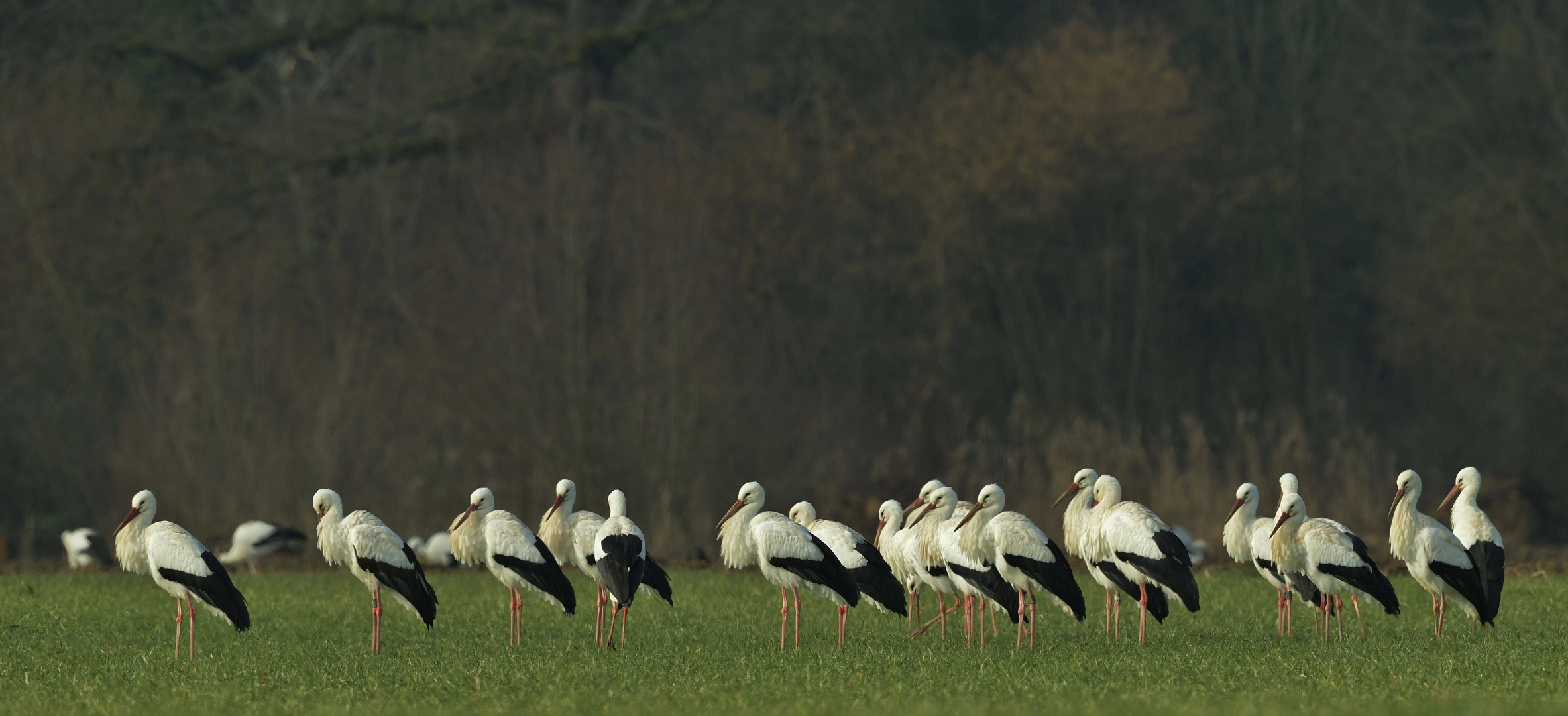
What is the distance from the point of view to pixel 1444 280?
32.5m

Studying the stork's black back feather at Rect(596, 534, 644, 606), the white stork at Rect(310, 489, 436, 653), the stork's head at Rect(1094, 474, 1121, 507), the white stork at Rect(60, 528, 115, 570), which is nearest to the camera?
the stork's black back feather at Rect(596, 534, 644, 606)

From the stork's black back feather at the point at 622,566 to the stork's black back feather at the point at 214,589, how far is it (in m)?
2.32

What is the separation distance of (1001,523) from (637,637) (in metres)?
2.77

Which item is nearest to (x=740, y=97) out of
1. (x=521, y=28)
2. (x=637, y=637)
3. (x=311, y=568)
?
(x=521, y=28)

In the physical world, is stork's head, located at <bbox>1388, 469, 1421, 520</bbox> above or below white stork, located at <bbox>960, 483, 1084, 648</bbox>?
above

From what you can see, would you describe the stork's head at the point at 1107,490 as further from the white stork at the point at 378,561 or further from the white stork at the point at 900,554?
the white stork at the point at 378,561

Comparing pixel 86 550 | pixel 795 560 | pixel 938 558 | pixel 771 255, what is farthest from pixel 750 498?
pixel 771 255

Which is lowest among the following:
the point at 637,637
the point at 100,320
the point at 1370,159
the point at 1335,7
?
the point at 637,637

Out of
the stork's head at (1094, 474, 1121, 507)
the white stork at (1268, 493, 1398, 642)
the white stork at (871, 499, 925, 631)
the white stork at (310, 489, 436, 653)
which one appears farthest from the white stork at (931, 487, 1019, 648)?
the white stork at (310, 489, 436, 653)

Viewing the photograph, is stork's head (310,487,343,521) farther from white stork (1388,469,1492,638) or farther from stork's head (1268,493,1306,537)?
white stork (1388,469,1492,638)

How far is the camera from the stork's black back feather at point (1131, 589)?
45.8 feet

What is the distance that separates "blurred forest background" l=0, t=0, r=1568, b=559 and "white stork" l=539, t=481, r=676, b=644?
32.2 ft

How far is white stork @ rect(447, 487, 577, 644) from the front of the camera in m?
13.9

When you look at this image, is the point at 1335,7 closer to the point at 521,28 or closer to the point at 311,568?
the point at 521,28
